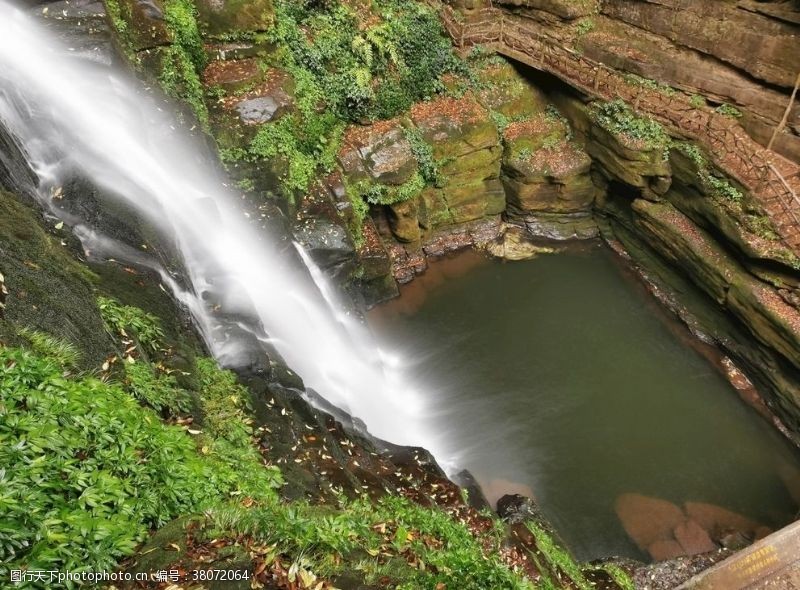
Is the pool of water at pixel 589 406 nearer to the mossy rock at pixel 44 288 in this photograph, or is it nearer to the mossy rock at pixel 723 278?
the mossy rock at pixel 723 278

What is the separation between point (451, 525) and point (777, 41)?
14.1 metres

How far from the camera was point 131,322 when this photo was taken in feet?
22.5

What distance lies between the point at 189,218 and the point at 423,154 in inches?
285

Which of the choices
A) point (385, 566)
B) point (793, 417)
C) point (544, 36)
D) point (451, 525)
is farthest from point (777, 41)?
point (385, 566)

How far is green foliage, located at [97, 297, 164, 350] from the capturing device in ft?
21.6

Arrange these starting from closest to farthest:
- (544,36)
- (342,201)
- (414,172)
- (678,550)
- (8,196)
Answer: (8,196) → (678,550) → (342,201) → (414,172) → (544,36)

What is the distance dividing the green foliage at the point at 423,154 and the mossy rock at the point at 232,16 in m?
4.93

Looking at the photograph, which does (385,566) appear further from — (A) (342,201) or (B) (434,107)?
(B) (434,107)

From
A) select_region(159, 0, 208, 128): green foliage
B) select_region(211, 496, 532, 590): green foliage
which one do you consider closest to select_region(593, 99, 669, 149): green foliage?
select_region(159, 0, 208, 128): green foliage

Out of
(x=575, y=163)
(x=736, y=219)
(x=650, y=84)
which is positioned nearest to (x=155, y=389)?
(x=736, y=219)

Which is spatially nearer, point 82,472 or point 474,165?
point 82,472

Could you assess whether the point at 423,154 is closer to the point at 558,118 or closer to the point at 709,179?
the point at 558,118

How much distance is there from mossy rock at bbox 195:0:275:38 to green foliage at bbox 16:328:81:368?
10920mm

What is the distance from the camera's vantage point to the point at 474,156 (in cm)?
1616
